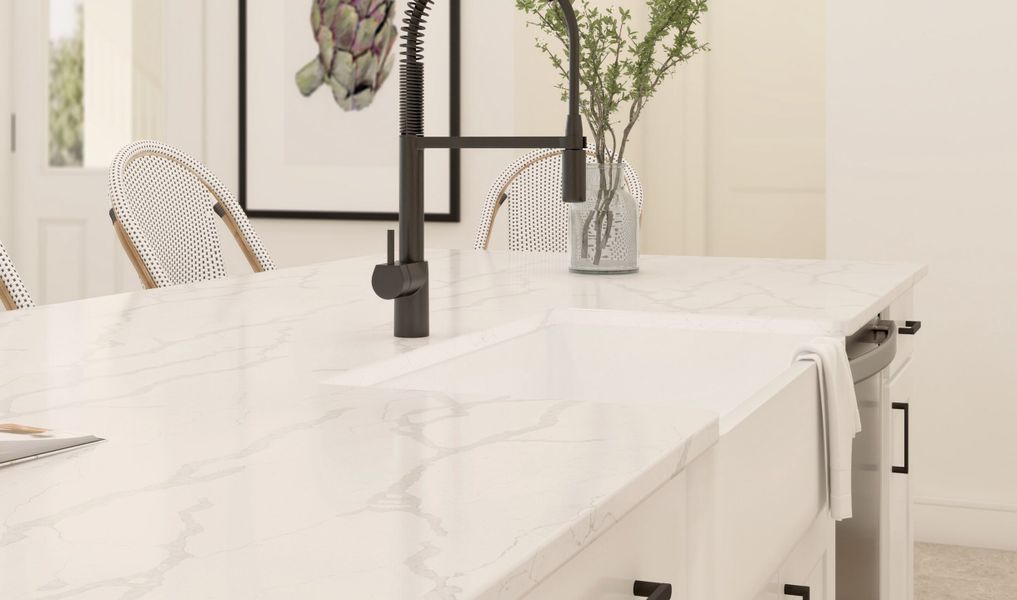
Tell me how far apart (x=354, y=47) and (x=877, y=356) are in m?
3.14

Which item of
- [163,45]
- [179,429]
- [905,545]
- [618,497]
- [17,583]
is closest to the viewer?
[17,583]

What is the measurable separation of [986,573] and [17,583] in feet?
9.85

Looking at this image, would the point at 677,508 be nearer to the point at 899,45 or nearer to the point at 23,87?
the point at 899,45

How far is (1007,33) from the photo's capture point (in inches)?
122

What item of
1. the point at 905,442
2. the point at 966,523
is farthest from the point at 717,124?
the point at 905,442

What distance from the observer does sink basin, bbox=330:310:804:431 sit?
1.51m

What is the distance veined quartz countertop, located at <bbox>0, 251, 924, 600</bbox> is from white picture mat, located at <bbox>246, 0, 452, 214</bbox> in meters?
2.78

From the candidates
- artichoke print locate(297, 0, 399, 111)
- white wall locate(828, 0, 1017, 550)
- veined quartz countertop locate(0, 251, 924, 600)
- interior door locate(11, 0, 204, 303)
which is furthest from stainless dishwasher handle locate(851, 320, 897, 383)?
interior door locate(11, 0, 204, 303)

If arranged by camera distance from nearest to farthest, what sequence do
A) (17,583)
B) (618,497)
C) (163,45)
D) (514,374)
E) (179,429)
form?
(17,583) → (618,497) → (179,429) → (514,374) → (163,45)

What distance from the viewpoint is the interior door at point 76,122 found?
16.2 ft

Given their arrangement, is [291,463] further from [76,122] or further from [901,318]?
[76,122]

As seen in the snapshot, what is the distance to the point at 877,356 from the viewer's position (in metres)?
1.61

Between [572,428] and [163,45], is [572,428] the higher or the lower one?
the lower one

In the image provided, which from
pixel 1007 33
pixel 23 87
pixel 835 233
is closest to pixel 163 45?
pixel 23 87
